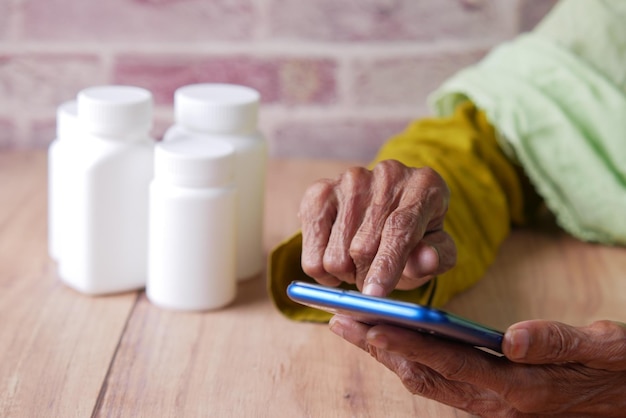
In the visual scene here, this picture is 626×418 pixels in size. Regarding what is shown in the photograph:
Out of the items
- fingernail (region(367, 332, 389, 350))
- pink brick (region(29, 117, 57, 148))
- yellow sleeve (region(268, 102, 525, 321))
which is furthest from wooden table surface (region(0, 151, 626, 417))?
pink brick (region(29, 117, 57, 148))

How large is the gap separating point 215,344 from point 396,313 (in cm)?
28

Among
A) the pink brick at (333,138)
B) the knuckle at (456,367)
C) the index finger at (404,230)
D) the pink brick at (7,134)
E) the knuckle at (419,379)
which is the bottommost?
the pink brick at (7,134)

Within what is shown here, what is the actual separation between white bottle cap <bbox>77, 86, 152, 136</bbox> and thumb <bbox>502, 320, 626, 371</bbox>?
0.37m

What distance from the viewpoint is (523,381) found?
554 millimetres

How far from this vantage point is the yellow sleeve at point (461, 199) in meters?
0.76

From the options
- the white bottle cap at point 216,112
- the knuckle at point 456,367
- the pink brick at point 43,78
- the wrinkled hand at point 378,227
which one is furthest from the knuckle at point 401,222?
the pink brick at point 43,78

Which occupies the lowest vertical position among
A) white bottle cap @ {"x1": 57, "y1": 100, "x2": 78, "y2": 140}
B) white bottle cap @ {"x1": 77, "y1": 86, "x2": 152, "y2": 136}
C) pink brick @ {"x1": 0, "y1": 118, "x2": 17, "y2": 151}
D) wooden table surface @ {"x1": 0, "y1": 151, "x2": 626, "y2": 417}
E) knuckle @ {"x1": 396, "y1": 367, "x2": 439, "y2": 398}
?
pink brick @ {"x1": 0, "y1": 118, "x2": 17, "y2": 151}

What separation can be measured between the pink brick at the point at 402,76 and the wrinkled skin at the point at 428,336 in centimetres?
54

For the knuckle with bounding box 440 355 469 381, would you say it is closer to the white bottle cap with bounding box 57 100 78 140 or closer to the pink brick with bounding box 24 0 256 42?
the white bottle cap with bounding box 57 100 78 140

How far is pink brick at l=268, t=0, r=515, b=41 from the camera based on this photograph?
119cm

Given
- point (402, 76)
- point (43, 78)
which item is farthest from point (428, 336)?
point (43, 78)

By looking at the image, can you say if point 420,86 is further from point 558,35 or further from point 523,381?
point 523,381

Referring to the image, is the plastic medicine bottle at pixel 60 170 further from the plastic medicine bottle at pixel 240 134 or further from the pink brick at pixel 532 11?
the pink brick at pixel 532 11

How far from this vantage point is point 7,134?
126cm
